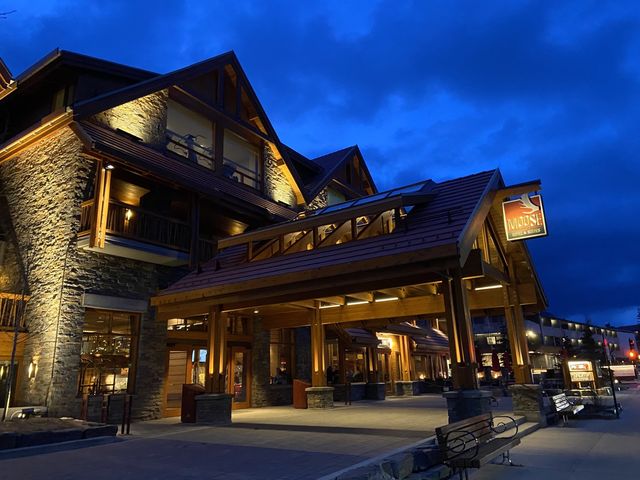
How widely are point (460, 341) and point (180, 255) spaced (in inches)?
339

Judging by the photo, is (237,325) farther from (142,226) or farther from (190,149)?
(190,149)

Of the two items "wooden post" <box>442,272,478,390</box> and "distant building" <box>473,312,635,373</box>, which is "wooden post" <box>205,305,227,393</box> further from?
"distant building" <box>473,312,635,373</box>

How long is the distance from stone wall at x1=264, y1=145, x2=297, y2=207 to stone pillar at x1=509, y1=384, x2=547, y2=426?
12.0 metres

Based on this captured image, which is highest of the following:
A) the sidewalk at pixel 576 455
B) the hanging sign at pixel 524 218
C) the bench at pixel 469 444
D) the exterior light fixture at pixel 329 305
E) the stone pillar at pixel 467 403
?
the hanging sign at pixel 524 218

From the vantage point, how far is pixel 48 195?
→ 13.1 meters

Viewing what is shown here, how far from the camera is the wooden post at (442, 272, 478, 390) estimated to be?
28.4ft

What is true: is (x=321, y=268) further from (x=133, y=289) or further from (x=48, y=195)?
(x=48, y=195)

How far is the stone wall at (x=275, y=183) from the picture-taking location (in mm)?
19812

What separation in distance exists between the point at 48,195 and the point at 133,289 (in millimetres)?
3549

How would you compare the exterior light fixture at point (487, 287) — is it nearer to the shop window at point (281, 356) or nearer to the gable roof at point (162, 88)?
the shop window at point (281, 356)

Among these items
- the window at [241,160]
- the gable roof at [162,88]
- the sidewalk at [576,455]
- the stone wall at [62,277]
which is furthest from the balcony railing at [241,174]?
the sidewalk at [576,455]

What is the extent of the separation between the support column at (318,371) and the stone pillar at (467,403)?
7.35 meters

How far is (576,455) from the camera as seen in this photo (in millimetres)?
7867

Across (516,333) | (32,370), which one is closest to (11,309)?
(32,370)
